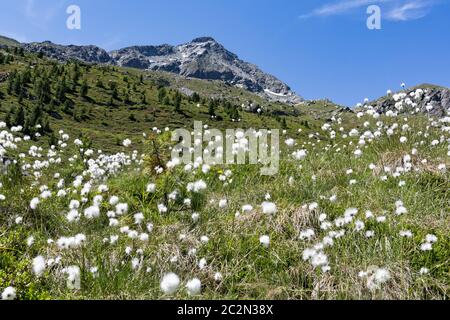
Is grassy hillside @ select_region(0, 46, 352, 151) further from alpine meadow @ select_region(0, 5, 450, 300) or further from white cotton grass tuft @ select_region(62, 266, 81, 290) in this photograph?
white cotton grass tuft @ select_region(62, 266, 81, 290)

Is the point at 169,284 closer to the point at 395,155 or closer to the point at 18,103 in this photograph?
the point at 395,155

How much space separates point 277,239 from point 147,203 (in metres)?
2.47

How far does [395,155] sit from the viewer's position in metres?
8.59

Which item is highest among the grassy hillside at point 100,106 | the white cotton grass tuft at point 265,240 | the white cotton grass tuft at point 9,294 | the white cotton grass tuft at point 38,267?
the grassy hillside at point 100,106

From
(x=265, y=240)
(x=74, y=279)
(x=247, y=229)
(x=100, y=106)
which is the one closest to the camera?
(x=74, y=279)

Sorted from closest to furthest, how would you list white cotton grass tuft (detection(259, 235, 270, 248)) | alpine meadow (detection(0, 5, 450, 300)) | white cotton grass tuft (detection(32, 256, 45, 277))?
alpine meadow (detection(0, 5, 450, 300))
white cotton grass tuft (detection(32, 256, 45, 277))
white cotton grass tuft (detection(259, 235, 270, 248))

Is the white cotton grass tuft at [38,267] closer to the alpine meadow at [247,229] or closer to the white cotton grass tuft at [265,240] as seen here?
the alpine meadow at [247,229]

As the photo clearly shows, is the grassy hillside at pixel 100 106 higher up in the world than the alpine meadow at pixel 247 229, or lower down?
higher up

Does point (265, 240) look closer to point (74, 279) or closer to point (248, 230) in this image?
point (248, 230)

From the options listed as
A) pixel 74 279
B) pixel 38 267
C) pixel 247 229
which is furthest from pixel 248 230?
pixel 38 267

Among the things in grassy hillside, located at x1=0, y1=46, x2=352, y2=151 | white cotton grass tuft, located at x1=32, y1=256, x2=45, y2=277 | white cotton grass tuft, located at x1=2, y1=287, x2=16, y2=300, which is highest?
grassy hillside, located at x1=0, y1=46, x2=352, y2=151

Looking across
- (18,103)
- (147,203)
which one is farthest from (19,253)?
(18,103)

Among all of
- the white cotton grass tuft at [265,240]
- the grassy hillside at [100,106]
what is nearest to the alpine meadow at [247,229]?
the white cotton grass tuft at [265,240]

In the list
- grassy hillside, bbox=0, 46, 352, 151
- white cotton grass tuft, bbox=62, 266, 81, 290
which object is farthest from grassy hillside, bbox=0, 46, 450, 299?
grassy hillside, bbox=0, 46, 352, 151
